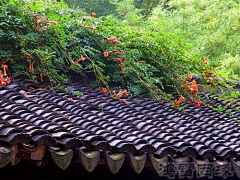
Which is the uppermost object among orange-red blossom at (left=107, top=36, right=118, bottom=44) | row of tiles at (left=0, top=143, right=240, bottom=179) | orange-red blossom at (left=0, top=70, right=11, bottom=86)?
orange-red blossom at (left=107, top=36, right=118, bottom=44)

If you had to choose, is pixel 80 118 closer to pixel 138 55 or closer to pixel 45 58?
pixel 45 58

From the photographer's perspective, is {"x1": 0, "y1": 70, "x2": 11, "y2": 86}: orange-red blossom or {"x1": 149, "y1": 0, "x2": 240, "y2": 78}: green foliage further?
{"x1": 149, "y1": 0, "x2": 240, "y2": 78}: green foliage

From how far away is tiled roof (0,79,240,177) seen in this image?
269cm

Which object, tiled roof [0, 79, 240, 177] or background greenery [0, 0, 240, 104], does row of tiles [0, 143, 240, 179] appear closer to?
tiled roof [0, 79, 240, 177]

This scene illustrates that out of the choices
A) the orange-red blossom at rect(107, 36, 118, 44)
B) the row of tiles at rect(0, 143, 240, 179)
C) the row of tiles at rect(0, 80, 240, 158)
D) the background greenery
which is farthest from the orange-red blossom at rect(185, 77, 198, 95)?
the row of tiles at rect(0, 143, 240, 179)

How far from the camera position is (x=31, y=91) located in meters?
4.23

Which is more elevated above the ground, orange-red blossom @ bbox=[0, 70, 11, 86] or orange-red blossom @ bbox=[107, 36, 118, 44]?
orange-red blossom @ bbox=[107, 36, 118, 44]

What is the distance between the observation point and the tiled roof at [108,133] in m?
2.69

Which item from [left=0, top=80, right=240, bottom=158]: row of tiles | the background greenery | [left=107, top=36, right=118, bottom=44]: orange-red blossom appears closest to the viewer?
[left=0, top=80, right=240, bottom=158]: row of tiles

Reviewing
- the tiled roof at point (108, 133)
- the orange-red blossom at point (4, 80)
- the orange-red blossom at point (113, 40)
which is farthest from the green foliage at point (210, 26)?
the orange-red blossom at point (4, 80)

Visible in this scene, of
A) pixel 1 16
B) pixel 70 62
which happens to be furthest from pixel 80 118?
pixel 1 16

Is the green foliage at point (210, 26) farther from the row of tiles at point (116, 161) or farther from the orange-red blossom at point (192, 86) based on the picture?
the row of tiles at point (116, 161)

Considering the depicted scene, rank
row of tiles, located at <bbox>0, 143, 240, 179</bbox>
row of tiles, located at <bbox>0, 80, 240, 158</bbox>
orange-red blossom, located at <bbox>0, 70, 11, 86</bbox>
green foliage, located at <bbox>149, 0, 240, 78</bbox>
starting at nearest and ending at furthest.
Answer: row of tiles, located at <bbox>0, 143, 240, 179</bbox> → row of tiles, located at <bbox>0, 80, 240, 158</bbox> → orange-red blossom, located at <bbox>0, 70, 11, 86</bbox> → green foliage, located at <bbox>149, 0, 240, 78</bbox>

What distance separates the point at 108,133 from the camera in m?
3.41
